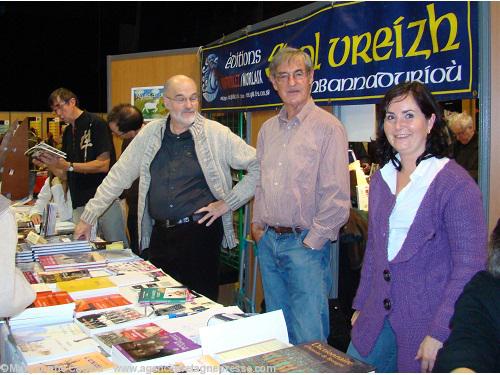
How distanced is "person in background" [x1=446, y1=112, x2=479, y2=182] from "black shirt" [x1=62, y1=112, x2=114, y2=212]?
247 centimetres

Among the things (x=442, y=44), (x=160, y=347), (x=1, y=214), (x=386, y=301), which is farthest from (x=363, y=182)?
(x=1, y=214)

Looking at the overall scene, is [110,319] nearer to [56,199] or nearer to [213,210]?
[213,210]

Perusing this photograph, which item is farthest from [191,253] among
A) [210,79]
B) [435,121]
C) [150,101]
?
[150,101]

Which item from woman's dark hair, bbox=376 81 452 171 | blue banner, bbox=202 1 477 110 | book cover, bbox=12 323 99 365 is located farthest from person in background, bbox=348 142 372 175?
book cover, bbox=12 323 99 365

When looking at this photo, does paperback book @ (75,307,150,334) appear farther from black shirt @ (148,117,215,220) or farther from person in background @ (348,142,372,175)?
person in background @ (348,142,372,175)

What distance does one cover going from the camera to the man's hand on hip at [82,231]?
106 inches

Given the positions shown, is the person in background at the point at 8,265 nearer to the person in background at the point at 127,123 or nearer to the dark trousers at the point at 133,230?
the person in background at the point at 127,123

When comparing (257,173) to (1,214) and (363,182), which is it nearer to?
(363,182)

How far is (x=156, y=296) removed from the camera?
1.84 m

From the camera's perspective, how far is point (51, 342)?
1495 mm

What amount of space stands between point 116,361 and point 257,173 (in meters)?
1.41

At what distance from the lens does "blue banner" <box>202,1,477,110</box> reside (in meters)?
2.07

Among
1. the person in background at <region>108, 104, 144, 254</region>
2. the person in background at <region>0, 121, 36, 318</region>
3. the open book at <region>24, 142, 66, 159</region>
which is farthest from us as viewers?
the person in background at <region>108, 104, 144, 254</region>

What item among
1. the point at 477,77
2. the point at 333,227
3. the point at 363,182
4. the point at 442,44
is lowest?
the point at 333,227
